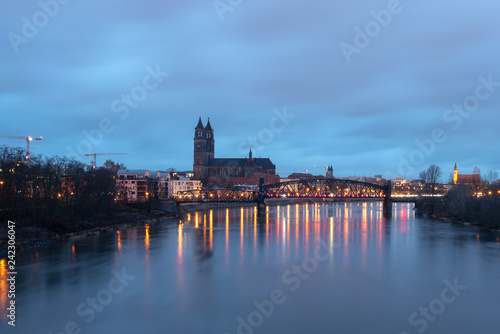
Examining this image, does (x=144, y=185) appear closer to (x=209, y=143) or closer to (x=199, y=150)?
(x=199, y=150)

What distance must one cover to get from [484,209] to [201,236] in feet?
120

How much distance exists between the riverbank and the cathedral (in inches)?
3977

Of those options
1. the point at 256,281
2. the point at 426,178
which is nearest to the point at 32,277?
the point at 256,281

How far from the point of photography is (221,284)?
76.3 feet

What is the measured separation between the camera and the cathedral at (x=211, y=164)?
161125mm

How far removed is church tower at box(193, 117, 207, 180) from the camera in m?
161

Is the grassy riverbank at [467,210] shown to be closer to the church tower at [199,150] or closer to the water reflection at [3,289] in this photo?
the water reflection at [3,289]

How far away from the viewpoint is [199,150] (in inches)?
6363

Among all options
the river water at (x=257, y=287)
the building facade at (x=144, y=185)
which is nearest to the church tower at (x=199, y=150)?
the building facade at (x=144, y=185)

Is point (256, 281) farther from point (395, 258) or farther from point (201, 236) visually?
point (201, 236)

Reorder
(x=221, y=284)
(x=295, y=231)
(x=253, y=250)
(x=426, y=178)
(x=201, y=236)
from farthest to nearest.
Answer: (x=426, y=178) → (x=295, y=231) → (x=201, y=236) → (x=253, y=250) → (x=221, y=284)

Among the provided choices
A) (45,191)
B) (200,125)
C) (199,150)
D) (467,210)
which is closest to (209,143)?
(199,150)

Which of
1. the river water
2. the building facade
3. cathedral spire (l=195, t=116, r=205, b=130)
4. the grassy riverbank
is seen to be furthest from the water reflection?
cathedral spire (l=195, t=116, r=205, b=130)

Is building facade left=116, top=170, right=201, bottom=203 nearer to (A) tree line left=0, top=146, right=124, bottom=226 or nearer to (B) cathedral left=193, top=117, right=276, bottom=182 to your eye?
(A) tree line left=0, top=146, right=124, bottom=226
